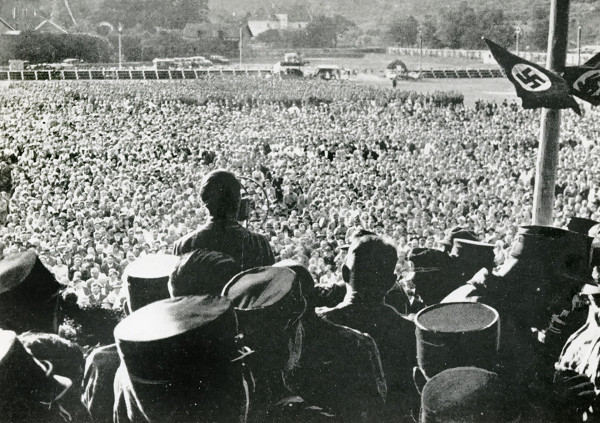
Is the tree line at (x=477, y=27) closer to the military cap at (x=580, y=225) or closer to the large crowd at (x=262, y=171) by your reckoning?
the large crowd at (x=262, y=171)

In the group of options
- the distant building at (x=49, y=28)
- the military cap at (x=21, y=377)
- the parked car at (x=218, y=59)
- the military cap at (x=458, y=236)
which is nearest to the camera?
the military cap at (x=21, y=377)

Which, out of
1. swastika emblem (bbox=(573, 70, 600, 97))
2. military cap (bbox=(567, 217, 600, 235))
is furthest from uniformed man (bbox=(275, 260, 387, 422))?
swastika emblem (bbox=(573, 70, 600, 97))

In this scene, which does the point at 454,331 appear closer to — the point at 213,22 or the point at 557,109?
the point at 557,109

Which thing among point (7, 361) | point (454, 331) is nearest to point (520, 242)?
point (454, 331)

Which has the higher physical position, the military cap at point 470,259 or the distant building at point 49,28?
the distant building at point 49,28

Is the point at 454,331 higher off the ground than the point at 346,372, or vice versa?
the point at 454,331

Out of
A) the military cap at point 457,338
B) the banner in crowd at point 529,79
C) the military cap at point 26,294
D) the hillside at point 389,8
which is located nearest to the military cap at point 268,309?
the military cap at point 457,338
